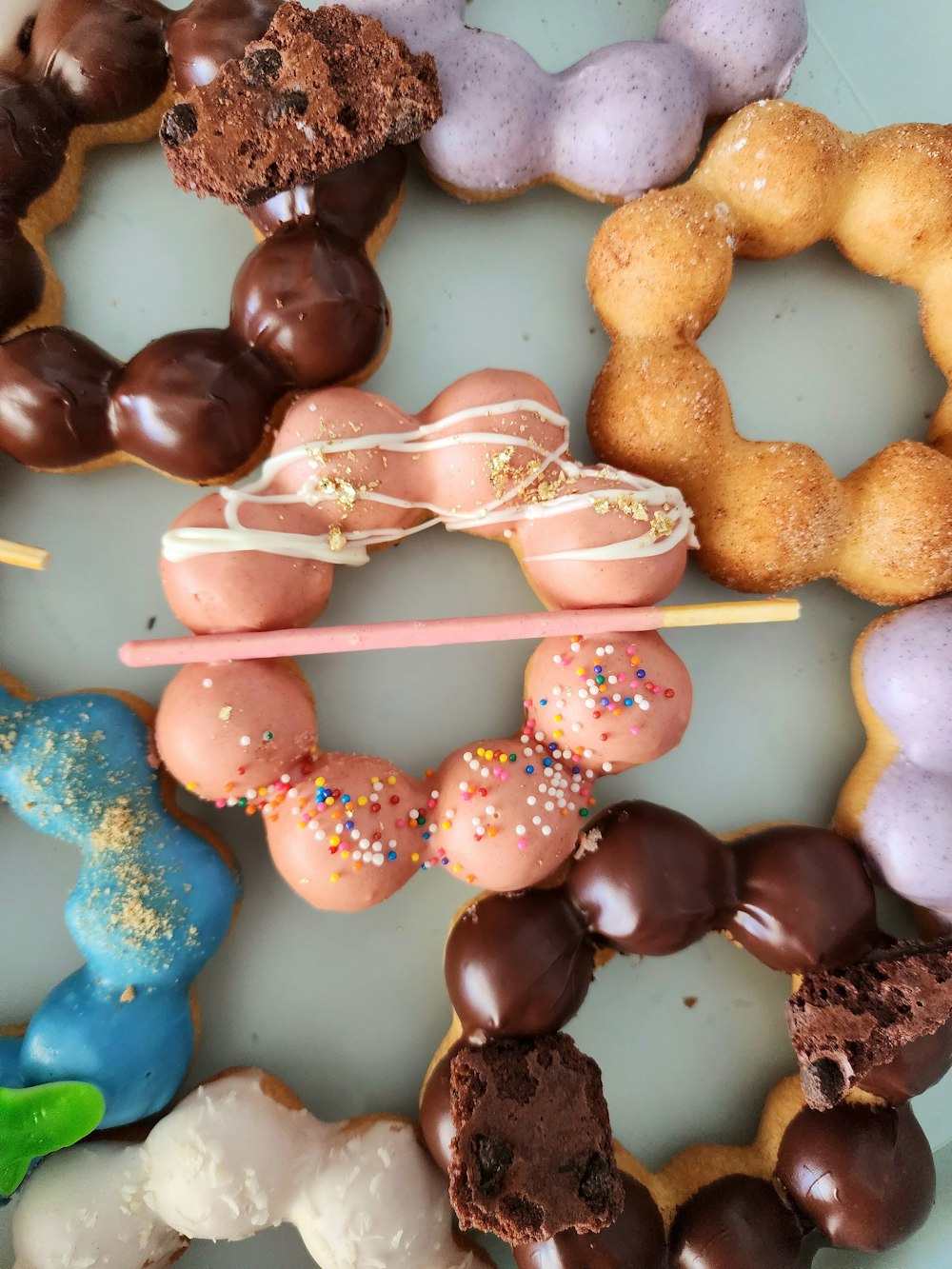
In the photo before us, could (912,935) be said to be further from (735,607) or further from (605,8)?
(605,8)

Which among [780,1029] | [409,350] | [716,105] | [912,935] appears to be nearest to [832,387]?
[716,105]

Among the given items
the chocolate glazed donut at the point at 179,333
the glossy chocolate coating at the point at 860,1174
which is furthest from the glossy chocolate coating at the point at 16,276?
the glossy chocolate coating at the point at 860,1174

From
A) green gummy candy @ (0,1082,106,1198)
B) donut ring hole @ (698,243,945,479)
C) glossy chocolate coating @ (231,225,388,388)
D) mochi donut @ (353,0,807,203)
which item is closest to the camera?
green gummy candy @ (0,1082,106,1198)

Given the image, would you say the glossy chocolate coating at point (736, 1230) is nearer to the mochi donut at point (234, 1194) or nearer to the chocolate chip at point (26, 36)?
the mochi donut at point (234, 1194)

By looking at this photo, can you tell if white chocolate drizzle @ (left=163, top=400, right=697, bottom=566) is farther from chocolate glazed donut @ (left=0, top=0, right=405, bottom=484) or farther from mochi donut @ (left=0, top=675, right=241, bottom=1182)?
mochi donut @ (left=0, top=675, right=241, bottom=1182)

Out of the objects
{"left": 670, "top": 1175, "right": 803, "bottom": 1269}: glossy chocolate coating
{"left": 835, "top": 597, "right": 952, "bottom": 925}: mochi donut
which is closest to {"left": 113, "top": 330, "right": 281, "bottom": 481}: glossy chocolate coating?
{"left": 835, "top": 597, "right": 952, "bottom": 925}: mochi donut

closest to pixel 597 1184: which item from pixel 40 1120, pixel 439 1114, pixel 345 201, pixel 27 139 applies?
pixel 439 1114
